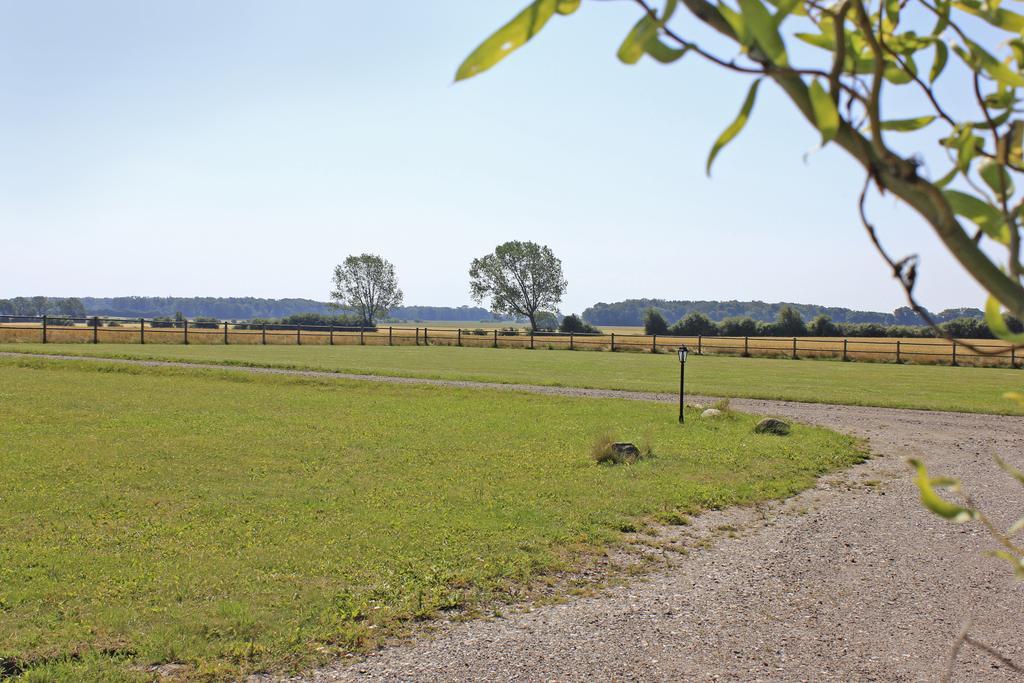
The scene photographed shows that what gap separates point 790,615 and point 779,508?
336 cm

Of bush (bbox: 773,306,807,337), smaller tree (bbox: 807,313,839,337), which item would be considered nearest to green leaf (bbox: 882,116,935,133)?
bush (bbox: 773,306,807,337)

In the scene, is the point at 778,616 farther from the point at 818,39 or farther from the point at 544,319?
the point at 544,319

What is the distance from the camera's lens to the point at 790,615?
5.71 m

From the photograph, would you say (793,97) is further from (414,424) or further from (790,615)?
(414,424)

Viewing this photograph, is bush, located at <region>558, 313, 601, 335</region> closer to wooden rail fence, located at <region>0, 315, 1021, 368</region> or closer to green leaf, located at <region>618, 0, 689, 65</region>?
wooden rail fence, located at <region>0, 315, 1021, 368</region>

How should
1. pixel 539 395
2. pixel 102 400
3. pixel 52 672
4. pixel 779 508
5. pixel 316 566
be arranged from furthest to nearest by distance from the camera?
1. pixel 539 395
2. pixel 102 400
3. pixel 779 508
4. pixel 316 566
5. pixel 52 672

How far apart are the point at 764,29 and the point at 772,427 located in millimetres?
14149

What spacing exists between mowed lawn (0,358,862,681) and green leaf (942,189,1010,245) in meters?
4.77

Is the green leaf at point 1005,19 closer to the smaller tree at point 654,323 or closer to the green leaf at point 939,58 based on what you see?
the green leaf at point 939,58

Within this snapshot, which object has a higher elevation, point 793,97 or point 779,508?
point 793,97

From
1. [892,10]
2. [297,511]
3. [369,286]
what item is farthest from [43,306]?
[892,10]

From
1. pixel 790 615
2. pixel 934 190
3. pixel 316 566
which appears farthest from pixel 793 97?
pixel 316 566

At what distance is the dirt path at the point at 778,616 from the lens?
4816 millimetres

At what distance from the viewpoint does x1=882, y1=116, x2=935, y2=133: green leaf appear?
2.80 ft
